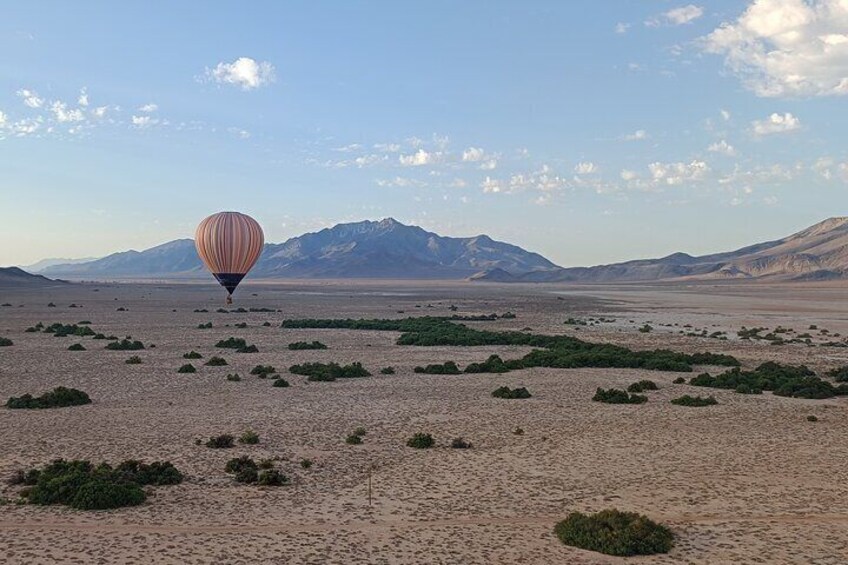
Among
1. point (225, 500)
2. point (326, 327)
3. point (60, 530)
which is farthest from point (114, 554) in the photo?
point (326, 327)

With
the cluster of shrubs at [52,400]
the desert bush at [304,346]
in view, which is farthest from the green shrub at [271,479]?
the desert bush at [304,346]

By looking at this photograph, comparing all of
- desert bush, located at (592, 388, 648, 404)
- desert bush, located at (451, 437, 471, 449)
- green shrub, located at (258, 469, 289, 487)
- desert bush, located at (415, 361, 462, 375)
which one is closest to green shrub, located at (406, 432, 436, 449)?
desert bush, located at (451, 437, 471, 449)

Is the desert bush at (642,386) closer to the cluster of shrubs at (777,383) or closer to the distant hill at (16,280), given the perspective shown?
the cluster of shrubs at (777,383)

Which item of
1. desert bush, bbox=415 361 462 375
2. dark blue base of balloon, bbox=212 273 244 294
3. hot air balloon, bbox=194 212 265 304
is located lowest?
desert bush, bbox=415 361 462 375

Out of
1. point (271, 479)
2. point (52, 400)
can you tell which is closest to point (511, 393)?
point (271, 479)

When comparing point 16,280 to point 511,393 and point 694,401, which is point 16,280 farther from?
point 694,401

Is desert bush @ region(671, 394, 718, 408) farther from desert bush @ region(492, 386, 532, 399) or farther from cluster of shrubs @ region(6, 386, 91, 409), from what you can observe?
cluster of shrubs @ region(6, 386, 91, 409)

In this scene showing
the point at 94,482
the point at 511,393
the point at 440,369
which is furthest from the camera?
the point at 440,369

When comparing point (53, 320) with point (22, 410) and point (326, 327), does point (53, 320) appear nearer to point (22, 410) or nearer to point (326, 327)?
point (326, 327)
